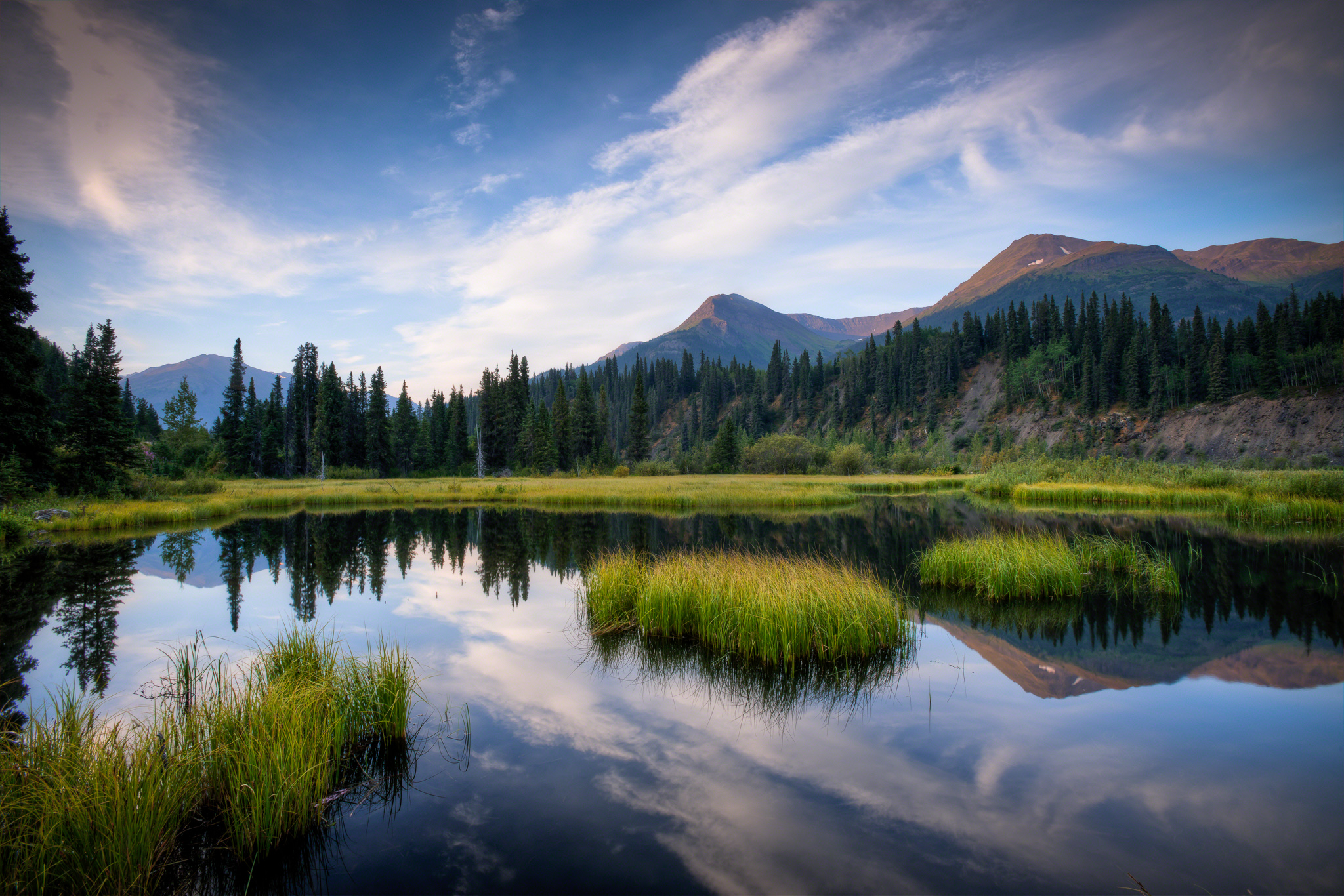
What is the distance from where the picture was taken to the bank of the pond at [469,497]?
26.0m

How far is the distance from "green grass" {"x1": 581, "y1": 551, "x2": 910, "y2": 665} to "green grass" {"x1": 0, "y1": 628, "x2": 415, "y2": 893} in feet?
16.9

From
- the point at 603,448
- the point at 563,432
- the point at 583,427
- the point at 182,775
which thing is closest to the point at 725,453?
the point at 603,448

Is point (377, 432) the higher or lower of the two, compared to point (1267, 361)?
lower

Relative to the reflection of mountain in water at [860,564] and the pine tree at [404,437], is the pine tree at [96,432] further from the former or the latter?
the pine tree at [404,437]

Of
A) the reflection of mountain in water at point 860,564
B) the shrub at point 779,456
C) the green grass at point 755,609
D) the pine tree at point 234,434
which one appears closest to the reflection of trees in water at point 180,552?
the reflection of mountain in water at point 860,564

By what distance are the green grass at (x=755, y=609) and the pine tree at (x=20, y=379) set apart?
26.9 meters

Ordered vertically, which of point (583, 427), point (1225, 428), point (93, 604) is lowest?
point (93, 604)

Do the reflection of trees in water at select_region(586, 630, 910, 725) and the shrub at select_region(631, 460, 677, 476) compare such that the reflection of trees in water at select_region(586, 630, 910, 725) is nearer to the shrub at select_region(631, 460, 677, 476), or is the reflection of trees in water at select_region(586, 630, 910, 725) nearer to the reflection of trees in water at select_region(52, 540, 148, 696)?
the reflection of trees in water at select_region(52, 540, 148, 696)

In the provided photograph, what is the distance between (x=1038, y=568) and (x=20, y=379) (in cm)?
3647

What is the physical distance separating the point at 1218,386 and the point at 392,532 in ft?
340

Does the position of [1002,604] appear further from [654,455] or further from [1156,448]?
[654,455]

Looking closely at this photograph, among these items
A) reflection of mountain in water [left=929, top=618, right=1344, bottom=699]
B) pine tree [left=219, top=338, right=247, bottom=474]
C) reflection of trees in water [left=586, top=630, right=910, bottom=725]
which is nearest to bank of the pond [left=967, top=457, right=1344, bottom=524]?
reflection of mountain in water [left=929, top=618, right=1344, bottom=699]

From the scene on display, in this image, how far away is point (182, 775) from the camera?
4.62 meters

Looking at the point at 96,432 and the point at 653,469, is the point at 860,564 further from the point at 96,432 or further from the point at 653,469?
the point at 653,469
